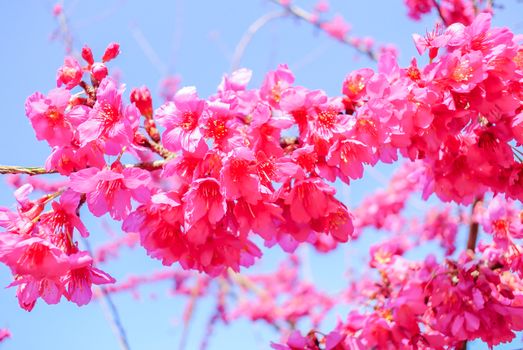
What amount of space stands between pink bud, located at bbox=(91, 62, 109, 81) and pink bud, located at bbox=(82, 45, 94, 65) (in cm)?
6

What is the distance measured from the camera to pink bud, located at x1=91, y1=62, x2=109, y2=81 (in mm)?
1475

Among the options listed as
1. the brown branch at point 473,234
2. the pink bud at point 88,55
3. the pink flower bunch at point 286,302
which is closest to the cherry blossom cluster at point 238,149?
the pink bud at point 88,55

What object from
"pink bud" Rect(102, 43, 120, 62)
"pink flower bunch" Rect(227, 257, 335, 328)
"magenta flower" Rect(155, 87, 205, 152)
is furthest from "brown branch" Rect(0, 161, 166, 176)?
"pink flower bunch" Rect(227, 257, 335, 328)

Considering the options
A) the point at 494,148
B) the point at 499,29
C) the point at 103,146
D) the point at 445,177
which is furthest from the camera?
the point at 445,177

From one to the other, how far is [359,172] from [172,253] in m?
0.66

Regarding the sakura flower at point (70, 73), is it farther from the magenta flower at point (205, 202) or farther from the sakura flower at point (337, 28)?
the sakura flower at point (337, 28)

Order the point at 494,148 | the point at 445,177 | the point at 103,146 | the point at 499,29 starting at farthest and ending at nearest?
the point at 445,177 < the point at 494,148 < the point at 499,29 < the point at 103,146

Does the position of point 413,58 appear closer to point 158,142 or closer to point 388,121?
point 388,121

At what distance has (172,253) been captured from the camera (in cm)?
157

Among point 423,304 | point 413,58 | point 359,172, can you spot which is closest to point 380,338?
point 423,304

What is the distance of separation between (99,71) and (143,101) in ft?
0.61

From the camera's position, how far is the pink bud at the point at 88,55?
60.4 inches

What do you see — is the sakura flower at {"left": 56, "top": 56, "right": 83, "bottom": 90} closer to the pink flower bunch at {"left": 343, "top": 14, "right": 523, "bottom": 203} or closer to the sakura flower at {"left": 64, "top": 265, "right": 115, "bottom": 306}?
the sakura flower at {"left": 64, "top": 265, "right": 115, "bottom": 306}

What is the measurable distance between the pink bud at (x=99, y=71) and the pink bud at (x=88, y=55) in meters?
0.06
